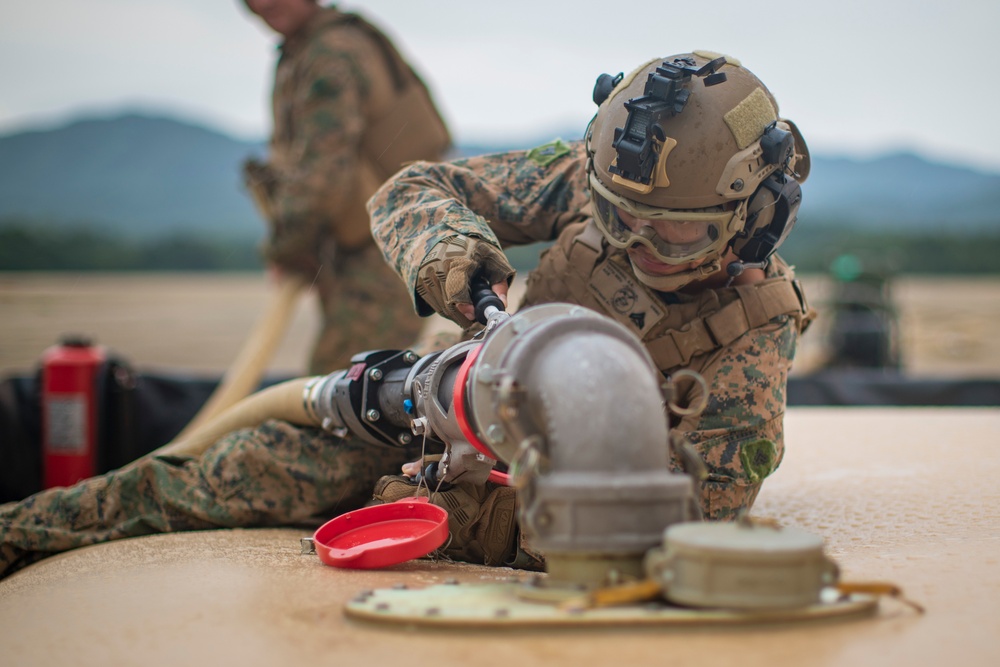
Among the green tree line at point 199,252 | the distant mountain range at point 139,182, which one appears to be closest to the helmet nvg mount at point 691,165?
the green tree line at point 199,252

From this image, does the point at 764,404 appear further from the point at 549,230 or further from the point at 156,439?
the point at 156,439

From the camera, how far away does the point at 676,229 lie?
243 cm

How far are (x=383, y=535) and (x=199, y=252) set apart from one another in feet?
59.1

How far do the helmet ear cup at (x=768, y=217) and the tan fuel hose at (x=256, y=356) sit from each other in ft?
8.29

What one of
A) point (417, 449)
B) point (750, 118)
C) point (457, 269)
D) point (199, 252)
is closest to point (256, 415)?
point (417, 449)

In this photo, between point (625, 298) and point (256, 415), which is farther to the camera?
point (256, 415)

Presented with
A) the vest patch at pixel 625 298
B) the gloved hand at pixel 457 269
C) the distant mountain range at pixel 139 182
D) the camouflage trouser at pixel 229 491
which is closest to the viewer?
the gloved hand at pixel 457 269

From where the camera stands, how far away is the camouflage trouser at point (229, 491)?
2.85m

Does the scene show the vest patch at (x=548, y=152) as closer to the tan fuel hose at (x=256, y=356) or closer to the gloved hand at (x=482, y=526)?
the gloved hand at (x=482, y=526)

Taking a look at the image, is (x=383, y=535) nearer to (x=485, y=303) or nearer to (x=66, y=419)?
(x=485, y=303)

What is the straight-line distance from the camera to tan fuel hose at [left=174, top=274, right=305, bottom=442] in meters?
4.46

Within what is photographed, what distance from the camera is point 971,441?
3.76 m

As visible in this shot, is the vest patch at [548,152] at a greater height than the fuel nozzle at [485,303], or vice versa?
the vest patch at [548,152]

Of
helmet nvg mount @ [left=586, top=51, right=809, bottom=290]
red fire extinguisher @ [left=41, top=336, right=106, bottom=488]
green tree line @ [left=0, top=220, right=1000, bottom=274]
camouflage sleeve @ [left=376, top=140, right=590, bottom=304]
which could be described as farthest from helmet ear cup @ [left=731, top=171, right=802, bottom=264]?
green tree line @ [left=0, top=220, right=1000, bottom=274]
